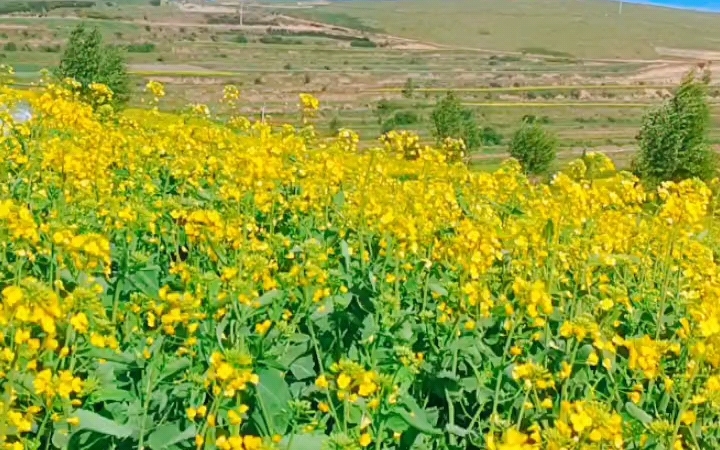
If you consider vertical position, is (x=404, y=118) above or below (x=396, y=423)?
below

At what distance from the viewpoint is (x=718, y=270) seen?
17.9ft

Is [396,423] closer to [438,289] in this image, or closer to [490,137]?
[438,289]

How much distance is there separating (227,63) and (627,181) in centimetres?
10887

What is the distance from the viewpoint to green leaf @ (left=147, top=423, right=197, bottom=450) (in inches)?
115

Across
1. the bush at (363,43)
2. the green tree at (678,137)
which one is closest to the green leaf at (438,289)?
the green tree at (678,137)

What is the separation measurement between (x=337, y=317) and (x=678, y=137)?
58109 mm

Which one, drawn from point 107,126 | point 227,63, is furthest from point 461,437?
point 227,63

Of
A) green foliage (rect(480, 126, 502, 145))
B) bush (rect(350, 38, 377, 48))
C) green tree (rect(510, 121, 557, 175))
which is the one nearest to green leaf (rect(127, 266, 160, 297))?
green tree (rect(510, 121, 557, 175))

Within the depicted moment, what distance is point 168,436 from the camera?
2.96m

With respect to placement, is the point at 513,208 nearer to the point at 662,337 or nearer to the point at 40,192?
the point at 662,337

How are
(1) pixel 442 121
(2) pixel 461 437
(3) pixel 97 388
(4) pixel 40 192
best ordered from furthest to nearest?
(1) pixel 442 121
(4) pixel 40 192
(2) pixel 461 437
(3) pixel 97 388

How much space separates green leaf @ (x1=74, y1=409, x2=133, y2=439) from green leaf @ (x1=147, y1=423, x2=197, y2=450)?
3.7 inches

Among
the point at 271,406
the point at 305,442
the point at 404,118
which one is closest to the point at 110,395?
the point at 271,406

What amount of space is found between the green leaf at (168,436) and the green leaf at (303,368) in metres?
0.79
